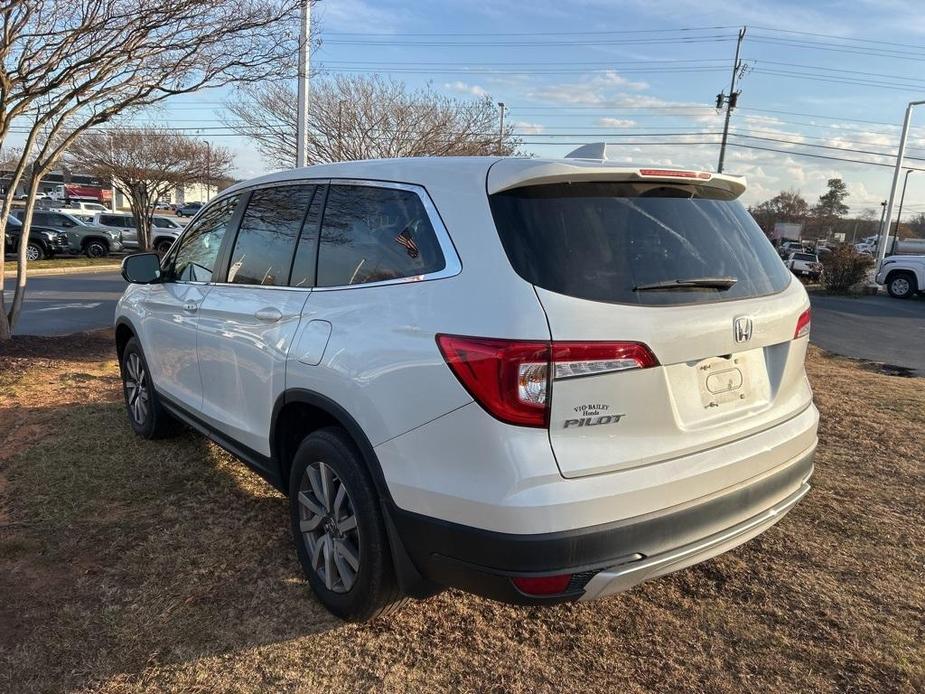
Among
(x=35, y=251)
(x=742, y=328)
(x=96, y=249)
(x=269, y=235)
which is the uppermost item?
(x=269, y=235)

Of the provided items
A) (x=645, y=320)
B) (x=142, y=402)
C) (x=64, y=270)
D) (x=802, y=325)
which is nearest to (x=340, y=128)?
(x=64, y=270)

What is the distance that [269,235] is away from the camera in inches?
129

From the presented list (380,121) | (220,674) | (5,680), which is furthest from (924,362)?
(380,121)

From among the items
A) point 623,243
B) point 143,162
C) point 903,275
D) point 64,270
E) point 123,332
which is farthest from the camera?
point 143,162

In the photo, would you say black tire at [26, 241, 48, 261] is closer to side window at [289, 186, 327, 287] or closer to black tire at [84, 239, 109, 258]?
black tire at [84, 239, 109, 258]

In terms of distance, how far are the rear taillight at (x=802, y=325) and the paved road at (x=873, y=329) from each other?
7.04 m

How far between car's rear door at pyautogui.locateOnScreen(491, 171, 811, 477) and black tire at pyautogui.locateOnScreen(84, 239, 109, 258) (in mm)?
28498

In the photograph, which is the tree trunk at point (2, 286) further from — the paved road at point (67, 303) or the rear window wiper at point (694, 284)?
the rear window wiper at point (694, 284)

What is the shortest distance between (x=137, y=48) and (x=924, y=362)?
34.9ft

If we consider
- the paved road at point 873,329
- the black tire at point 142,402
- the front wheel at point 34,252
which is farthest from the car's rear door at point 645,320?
the front wheel at point 34,252

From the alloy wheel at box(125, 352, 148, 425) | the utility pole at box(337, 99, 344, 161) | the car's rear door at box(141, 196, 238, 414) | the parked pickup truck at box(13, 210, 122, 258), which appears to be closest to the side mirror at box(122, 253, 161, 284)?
the car's rear door at box(141, 196, 238, 414)

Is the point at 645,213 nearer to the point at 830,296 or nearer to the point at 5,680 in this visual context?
the point at 5,680

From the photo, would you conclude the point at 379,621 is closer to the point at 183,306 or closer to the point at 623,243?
the point at 623,243

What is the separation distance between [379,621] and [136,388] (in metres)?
3.11
